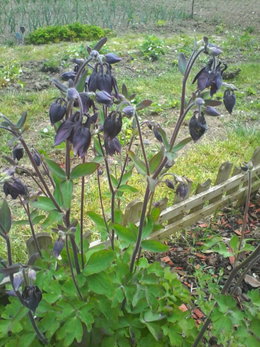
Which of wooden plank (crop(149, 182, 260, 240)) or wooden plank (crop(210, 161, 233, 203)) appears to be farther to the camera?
wooden plank (crop(210, 161, 233, 203))

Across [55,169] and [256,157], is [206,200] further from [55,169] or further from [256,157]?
[55,169]

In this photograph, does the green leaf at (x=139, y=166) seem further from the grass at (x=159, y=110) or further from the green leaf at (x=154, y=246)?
the grass at (x=159, y=110)

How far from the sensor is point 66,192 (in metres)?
1.35

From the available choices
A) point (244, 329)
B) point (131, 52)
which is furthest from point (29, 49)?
point (244, 329)

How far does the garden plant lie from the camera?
132cm

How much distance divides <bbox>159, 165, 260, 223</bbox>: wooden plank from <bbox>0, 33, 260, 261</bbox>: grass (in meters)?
0.46

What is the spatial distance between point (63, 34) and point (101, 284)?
25.5ft

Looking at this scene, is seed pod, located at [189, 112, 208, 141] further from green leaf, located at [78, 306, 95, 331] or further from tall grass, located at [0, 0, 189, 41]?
tall grass, located at [0, 0, 189, 41]

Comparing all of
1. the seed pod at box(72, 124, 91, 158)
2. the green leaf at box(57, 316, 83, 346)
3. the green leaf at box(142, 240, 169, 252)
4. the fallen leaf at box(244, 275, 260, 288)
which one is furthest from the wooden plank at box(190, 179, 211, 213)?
the seed pod at box(72, 124, 91, 158)

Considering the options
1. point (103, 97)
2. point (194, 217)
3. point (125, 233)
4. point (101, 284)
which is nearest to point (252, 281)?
point (194, 217)

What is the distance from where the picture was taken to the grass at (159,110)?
3736 mm

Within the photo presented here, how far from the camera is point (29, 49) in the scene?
7758 millimetres

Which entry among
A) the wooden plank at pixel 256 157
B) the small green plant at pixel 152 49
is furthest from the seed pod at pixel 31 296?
the small green plant at pixel 152 49

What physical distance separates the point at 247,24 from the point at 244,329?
10731 mm
